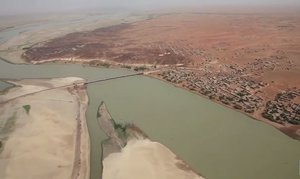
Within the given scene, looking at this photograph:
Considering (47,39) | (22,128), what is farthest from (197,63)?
(47,39)

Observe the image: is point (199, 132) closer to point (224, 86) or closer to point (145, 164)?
point (145, 164)

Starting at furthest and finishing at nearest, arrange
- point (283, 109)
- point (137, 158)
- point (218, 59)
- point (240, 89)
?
point (218, 59)
point (240, 89)
point (283, 109)
point (137, 158)

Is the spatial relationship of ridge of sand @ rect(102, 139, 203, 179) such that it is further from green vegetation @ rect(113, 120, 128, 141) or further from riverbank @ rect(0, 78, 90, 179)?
riverbank @ rect(0, 78, 90, 179)

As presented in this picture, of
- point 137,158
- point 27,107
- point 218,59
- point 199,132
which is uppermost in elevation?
point 27,107

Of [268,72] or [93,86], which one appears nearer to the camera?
[93,86]

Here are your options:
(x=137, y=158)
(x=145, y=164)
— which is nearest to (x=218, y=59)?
(x=137, y=158)

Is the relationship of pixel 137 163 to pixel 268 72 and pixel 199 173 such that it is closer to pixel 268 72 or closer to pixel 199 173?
pixel 199 173

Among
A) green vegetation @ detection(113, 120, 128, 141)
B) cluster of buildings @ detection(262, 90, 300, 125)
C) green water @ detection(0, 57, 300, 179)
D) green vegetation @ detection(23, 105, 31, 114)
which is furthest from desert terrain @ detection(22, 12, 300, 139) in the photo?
green vegetation @ detection(23, 105, 31, 114)
